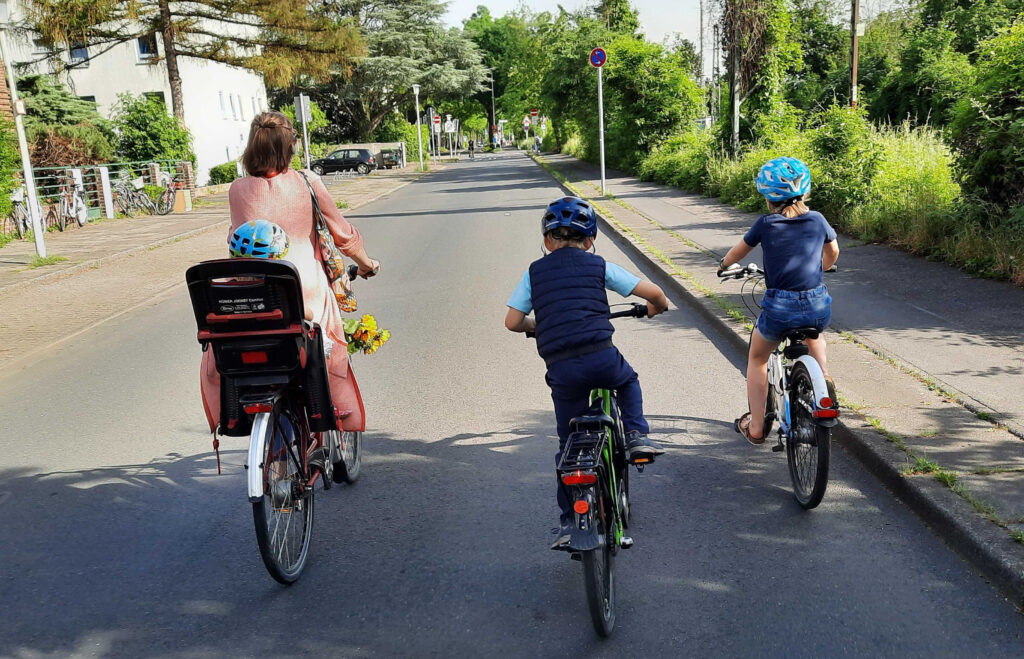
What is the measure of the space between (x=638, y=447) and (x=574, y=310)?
60cm

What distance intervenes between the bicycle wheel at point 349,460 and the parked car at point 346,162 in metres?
44.2

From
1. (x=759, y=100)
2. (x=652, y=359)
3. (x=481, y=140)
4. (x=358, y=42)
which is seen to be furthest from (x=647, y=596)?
(x=481, y=140)

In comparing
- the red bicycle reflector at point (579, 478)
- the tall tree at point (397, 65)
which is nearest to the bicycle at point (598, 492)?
the red bicycle reflector at point (579, 478)

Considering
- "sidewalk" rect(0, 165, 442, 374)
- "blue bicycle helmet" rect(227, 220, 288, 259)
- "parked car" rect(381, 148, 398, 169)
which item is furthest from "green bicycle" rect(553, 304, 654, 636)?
"parked car" rect(381, 148, 398, 169)

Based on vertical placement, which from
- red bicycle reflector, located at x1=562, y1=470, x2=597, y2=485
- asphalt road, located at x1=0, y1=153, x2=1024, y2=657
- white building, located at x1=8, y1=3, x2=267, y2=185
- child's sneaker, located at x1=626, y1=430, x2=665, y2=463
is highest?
white building, located at x1=8, y1=3, x2=267, y2=185

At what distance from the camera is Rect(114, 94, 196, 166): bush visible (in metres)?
28.6

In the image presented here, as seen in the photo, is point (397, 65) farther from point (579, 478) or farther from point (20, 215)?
point (579, 478)

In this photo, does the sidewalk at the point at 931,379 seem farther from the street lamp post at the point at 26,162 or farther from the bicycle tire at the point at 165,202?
the bicycle tire at the point at 165,202

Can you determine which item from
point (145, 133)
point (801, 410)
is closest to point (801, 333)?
point (801, 410)

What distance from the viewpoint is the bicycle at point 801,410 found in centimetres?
407

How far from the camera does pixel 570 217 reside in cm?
351

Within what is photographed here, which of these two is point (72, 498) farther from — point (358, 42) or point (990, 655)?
point (358, 42)

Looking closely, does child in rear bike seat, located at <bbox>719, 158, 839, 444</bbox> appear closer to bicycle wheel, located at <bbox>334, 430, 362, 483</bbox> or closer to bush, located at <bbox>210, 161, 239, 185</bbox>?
bicycle wheel, located at <bbox>334, 430, 362, 483</bbox>

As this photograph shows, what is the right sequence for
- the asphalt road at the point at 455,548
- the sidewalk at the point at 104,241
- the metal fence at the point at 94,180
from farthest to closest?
the metal fence at the point at 94,180 < the sidewalk at the point at 104,241 < the asphalt road at the point at 455,548
